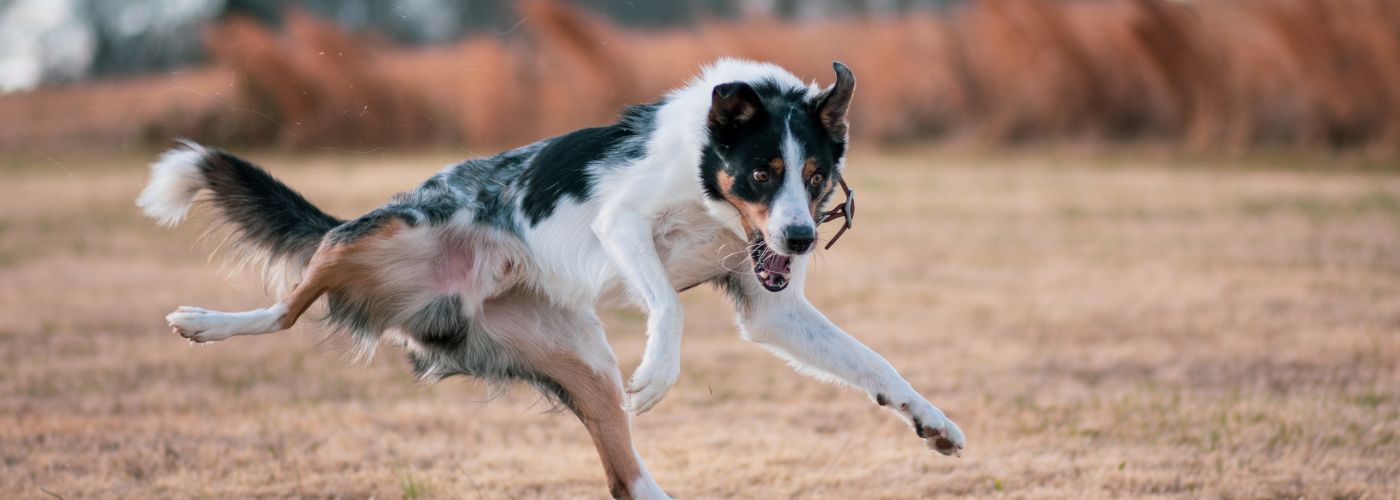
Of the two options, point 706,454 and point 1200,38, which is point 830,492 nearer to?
point 706,454

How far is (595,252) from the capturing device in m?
4.50

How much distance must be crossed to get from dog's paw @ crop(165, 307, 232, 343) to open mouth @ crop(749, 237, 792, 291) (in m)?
1.66

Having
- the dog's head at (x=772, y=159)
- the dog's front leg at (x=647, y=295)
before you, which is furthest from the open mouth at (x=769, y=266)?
the dog's front leg at (x=647, y=295)

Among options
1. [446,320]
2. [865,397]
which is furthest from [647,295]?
[865,397]

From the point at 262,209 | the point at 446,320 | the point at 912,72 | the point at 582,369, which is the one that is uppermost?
the point at 262,209

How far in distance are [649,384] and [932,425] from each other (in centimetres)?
89

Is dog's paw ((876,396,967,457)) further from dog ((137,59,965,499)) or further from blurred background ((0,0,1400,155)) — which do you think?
blurred background ((0,0,1400,155))

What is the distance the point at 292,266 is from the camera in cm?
487

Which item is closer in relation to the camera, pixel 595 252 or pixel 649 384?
pixel 649 384

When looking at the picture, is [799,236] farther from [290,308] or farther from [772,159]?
[290,308]

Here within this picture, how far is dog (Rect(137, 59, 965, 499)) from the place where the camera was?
424 cm

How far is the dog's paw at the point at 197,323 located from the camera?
450cm

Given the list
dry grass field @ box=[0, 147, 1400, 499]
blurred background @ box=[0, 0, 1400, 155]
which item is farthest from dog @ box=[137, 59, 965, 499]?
blurred background @ box=[0, 0, 1400, 155]

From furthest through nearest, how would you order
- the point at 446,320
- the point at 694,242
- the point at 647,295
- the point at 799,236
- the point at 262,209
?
the point at 262,209, the point at 446,320, the point at 694,242, the point at 647,295, the point at 799,236
